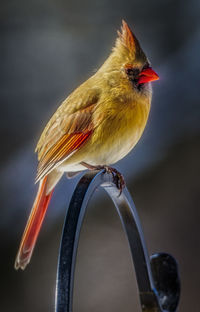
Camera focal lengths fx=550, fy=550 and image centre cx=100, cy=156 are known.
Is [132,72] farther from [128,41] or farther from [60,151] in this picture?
[60,151]

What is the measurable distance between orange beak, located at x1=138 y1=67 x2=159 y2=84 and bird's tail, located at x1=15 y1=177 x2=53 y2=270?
0.45 m

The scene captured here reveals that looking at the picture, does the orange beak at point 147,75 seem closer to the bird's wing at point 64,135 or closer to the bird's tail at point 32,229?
the bird's wing at point 64,135

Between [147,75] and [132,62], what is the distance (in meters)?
0.08

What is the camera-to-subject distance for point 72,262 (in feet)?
3.54

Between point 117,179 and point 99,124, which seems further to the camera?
point 99,124

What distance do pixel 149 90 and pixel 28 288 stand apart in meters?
1.90

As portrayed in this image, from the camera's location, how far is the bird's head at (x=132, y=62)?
1.76 metres

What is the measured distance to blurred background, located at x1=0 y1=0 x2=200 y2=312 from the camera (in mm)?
3258

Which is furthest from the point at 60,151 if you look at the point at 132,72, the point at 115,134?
the point at 132,72

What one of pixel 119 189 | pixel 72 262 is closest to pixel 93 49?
pixel 119 189

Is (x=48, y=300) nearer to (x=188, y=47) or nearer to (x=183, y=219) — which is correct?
(x=183, y=219)

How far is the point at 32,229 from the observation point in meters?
1.67

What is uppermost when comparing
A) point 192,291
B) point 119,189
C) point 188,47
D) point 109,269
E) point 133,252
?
point 188,47

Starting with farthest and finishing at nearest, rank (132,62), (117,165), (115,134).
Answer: (117,165) < (132,62) < (115,134)
